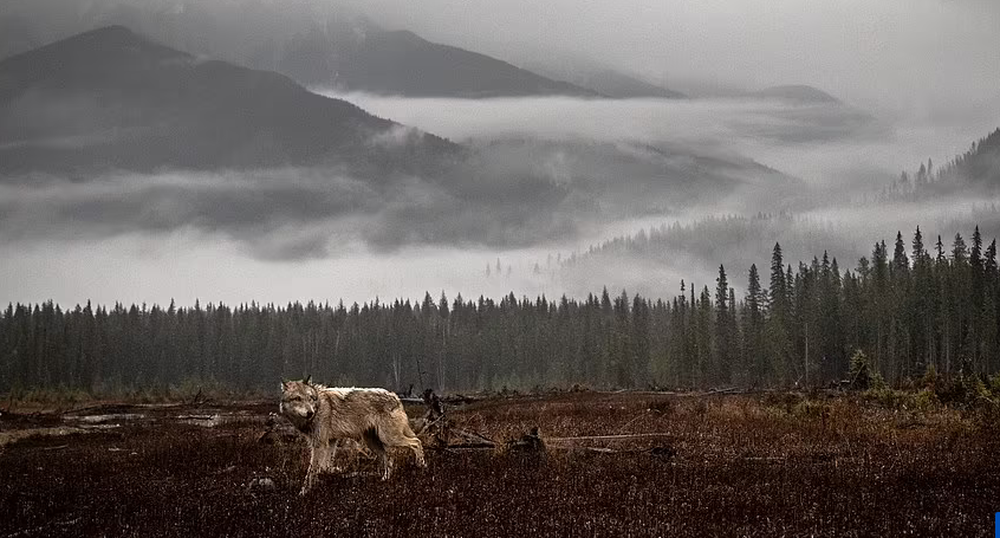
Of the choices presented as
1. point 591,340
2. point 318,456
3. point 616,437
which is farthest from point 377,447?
point 591,340

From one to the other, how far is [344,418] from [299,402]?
1093 millimetres

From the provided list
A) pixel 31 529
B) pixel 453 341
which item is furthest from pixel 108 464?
pixel 453 341

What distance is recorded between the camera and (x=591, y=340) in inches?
6708

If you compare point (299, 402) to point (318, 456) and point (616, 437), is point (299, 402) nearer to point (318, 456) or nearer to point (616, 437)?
point (318, 456)

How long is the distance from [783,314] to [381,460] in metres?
111

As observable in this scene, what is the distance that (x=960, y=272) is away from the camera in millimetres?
112875

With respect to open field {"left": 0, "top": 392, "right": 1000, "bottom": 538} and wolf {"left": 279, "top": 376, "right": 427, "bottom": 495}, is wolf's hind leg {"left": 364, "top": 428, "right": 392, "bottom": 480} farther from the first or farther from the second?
open field {"left": 0, "top": 392, "right": 1000, "bottom": 538}

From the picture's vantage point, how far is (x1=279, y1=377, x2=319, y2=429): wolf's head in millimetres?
17328

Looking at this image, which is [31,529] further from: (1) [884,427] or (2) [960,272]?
(2) [960,272]

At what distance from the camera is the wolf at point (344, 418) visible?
17500 mm

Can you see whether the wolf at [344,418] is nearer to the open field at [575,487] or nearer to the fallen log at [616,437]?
the open field at [575,487]

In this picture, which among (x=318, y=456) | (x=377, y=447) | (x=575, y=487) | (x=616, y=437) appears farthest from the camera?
(x=616, y=437)

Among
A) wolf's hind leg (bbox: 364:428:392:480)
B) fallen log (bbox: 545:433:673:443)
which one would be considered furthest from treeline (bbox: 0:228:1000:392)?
wolf's hind leg (bbox: 364:428:392:480)

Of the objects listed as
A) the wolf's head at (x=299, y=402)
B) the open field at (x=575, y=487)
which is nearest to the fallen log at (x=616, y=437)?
the open field at (x=575, y=487)
